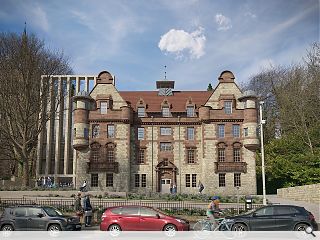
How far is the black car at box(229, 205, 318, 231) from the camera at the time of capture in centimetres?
1766

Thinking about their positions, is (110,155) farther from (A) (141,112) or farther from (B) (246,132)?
(B) (246,132)

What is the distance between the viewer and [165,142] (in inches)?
1975

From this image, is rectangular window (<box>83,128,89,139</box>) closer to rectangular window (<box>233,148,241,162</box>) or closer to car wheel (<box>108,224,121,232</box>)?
rectangular window (<box>233,148,241,162</box>)

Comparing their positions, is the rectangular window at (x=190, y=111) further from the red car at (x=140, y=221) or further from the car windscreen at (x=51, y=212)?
the car windscreen at (x=51, y=212)

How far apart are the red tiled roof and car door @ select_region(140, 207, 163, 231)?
34.9 m

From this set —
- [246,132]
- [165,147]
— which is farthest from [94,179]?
[246,132]

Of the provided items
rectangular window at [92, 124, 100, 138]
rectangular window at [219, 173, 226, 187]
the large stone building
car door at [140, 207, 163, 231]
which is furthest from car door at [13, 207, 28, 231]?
rectangular window at [219, 173, 226, 187]

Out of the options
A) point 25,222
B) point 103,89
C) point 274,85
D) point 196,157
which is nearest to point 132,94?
point 103,89

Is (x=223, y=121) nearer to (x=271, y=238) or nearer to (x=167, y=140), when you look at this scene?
(x=167, y=140)

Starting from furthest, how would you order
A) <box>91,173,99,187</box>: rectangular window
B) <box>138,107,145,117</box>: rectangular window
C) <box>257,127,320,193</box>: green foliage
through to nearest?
<box>138,107,145,117</box>: rectangular window < <box>91,173,99,187</box>: rectangular window < <box>257,127,320,193</box>: green foliage

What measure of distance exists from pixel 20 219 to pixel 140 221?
19.4 feet

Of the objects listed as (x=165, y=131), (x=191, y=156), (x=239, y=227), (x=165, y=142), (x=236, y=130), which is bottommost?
(x=239, y=227)

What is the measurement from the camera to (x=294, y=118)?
45562 millimetres

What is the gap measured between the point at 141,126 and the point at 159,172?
22.2 ft
